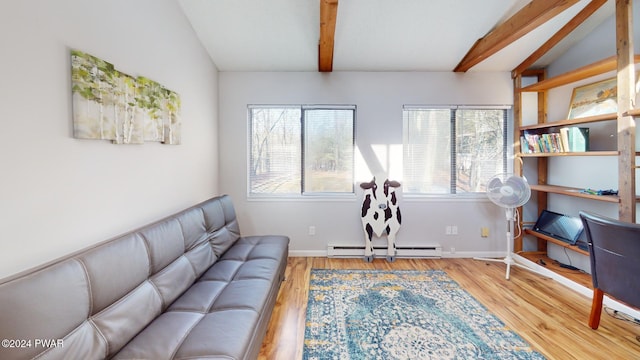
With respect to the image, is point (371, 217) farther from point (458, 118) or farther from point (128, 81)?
point (128, 81)

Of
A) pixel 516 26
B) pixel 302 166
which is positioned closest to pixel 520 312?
pixel 516 26

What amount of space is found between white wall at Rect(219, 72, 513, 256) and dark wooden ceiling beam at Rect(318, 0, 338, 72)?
0.27m

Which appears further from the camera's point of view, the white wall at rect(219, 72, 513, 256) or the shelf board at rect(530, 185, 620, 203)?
the white wall at rect(219, 72, 513, 256)

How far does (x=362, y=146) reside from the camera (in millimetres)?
3479

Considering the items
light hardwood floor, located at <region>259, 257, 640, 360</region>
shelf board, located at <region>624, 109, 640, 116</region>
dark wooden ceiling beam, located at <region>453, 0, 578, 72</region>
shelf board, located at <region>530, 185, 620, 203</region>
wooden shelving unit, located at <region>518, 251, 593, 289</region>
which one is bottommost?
light hardwood floor, located at <region>259, 257, 640, 360</region>

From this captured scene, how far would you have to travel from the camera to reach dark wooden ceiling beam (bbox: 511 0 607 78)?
8.05 feet

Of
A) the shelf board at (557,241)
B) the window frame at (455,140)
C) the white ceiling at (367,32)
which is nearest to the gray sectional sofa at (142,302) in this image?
the white ceiling at (367,32)

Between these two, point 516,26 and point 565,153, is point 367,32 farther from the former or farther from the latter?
point 565,153

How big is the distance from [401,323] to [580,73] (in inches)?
113

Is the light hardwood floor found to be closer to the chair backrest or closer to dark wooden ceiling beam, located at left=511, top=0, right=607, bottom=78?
the chair backrest

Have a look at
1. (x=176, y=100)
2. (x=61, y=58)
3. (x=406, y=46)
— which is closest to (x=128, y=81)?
(x=61, y=58)

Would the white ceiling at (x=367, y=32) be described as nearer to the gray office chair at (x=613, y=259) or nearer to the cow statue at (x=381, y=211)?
the cow statue at (x=381, y=211)

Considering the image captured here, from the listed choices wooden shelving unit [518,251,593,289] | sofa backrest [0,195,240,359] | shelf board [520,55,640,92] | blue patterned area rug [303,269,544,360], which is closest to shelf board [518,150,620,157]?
shelf board [520,55,640,92]

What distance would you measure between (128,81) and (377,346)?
244 centimetres
